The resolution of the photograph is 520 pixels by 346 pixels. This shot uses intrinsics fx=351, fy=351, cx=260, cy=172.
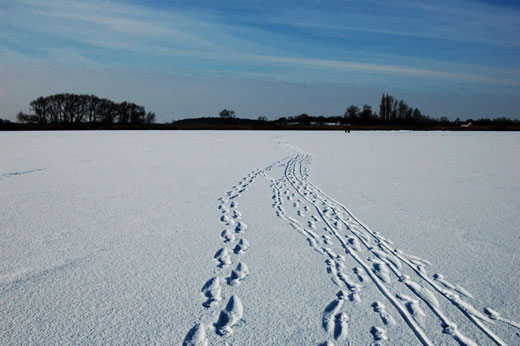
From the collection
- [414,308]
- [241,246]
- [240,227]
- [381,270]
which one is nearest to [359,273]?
[381,270]

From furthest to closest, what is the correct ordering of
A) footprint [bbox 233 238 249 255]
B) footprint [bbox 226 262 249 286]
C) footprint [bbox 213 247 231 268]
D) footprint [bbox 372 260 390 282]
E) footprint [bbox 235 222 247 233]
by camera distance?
1. footprint [bbox 235 222 247 233]
2. footprint [bbox 233 238 249 255]
3. footprint [bbox 213 247 231 268]
4. footprint [bbox 372 260 390 282]
5. footprint [bbox 226 262 249 286]

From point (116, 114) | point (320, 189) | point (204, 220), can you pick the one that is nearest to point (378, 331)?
point (204, 220)

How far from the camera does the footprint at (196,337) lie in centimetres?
232

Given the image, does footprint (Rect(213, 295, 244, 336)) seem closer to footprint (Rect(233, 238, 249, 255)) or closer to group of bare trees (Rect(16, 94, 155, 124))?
footprint (Rect(233, 238, 249, 255))

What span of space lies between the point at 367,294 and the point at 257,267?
1102mm

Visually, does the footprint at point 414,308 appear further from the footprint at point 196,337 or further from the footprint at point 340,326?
the footprint at point 196,337

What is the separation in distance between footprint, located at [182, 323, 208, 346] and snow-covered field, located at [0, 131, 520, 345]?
1 cm

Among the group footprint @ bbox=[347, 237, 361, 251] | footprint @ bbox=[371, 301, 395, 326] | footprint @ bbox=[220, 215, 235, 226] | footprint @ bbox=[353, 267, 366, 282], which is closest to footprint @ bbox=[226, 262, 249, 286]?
footprint @ bbox=[353, 267, 366, 282]

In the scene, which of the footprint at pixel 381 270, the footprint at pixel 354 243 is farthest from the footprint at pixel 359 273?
the footprint at pixel 354 243

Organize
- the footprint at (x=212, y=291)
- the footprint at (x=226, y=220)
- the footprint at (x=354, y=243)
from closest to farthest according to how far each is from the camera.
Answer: the footprint at (x=212, y=291), the footprint at (x=354, y=243), the footprint at (x=226, y=220)

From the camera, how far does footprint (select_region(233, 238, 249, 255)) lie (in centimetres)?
398

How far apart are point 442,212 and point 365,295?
362 cm

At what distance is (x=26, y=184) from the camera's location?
788 cm

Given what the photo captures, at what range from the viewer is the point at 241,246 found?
13.6ft
